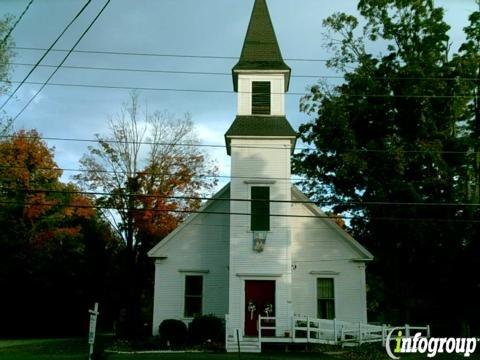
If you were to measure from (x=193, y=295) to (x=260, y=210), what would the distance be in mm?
4938

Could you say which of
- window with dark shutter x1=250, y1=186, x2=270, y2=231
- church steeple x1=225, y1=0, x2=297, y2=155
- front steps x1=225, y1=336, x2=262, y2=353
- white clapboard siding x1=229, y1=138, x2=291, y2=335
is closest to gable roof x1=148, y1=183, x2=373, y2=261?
white clapboard siding x1=229, y1=138, x2=291, y2=335

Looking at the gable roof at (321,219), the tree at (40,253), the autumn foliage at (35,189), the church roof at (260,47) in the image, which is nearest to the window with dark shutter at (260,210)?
the gable roof at (321,219)

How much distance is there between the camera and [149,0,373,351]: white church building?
2184 cm

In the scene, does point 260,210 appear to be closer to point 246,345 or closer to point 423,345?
point 246,345

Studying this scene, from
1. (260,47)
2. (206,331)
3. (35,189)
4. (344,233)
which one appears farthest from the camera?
(35,189)

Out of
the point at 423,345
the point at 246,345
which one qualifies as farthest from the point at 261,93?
the point at 423,345

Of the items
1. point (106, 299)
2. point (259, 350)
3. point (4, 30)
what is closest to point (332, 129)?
point (259, 350)

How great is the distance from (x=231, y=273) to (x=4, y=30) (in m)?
13.3

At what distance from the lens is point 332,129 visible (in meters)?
28.9

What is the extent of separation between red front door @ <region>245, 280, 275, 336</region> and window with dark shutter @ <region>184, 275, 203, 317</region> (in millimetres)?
2756

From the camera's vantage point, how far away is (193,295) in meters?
23.7

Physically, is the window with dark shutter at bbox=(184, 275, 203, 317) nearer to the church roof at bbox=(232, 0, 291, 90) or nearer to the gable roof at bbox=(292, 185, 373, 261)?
the gable roof at bbox=(292, 185, 373, 261)

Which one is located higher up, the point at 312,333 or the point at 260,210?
the point at 260,210

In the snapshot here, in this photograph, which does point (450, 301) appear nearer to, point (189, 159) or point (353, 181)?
point (353, 181)
